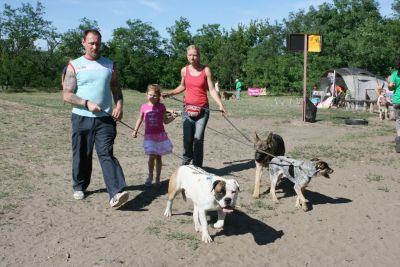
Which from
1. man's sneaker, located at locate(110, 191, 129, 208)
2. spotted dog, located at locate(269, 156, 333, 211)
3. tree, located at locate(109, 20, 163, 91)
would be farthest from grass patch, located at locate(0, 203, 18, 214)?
tree, located at locate(109, 20, 163, 91)

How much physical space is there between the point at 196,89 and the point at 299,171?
2.06 m

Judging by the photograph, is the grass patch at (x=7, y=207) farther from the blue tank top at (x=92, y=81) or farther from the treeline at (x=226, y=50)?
the treeline at (x=226, y=50)

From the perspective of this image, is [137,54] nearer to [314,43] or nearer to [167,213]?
[314,43]

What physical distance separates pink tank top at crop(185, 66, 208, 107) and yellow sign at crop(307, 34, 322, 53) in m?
11.4

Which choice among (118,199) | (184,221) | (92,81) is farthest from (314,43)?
(118,199)

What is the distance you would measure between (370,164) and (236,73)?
173ft

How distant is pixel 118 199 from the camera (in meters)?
5.39

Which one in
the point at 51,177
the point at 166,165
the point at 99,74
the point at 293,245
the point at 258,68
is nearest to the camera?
the point at 293,245

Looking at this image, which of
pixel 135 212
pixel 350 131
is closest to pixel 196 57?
pixel 135 212

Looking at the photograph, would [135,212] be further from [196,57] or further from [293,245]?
[196,57]

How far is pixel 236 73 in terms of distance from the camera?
6116 cm

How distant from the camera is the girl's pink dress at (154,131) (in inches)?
262

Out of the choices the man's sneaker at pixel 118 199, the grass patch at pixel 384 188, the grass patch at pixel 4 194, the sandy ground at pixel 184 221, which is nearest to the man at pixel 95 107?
the man's sneaker at pixel 118 199

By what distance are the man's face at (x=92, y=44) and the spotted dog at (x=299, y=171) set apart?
281 centimetres
